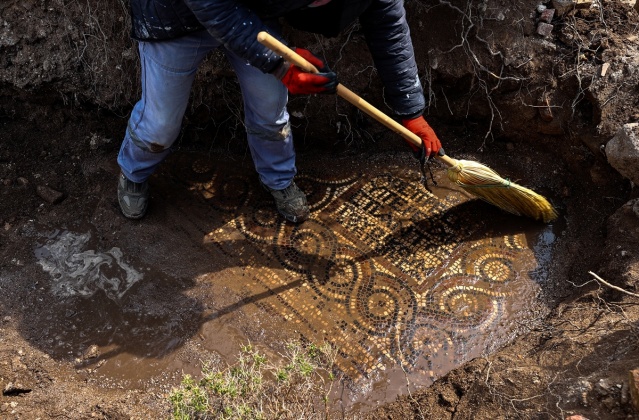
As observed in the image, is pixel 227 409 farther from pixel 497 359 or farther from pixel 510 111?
pixel 510 111

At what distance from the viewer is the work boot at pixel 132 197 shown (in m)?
3.56

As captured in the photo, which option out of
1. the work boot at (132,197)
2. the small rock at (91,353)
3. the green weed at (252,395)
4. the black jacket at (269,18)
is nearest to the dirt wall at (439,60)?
the work boot at (132,197)

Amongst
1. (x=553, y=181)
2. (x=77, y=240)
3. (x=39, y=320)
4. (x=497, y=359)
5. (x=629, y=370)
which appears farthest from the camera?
(x=553, y=181)

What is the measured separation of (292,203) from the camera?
12.0ft

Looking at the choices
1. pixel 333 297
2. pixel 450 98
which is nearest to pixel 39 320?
pixel 333 297

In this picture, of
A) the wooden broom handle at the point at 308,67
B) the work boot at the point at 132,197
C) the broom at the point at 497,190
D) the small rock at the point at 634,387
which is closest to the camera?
the small rock at the point at 634,387

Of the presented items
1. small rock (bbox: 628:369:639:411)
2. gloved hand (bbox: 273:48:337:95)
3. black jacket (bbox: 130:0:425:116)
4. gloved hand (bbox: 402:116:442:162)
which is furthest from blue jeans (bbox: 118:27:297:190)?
small rock (bbox: 628:369:639:411)

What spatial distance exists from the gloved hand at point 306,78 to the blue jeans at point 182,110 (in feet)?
1.05

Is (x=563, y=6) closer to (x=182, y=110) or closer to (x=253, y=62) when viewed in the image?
(x=253, y=62)

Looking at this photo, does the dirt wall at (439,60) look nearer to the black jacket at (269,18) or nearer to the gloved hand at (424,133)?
the gloved hand at (424,133)

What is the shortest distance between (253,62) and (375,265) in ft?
4.60

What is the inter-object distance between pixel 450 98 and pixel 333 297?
61.9 inches

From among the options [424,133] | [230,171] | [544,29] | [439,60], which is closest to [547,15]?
[544,29]

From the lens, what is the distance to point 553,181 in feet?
12.6
